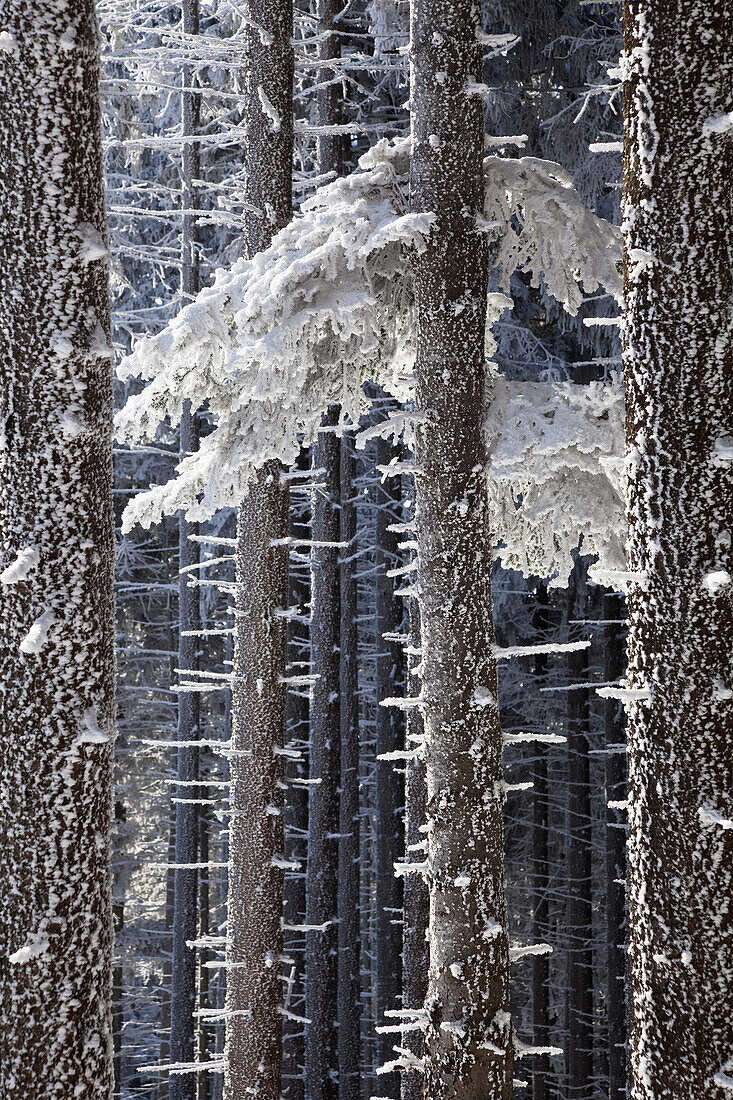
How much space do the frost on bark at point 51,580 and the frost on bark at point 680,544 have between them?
192 cm

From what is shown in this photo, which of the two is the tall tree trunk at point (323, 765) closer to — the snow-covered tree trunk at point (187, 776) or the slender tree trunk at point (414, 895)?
the snow-covered tree trunk at point (187, 776)

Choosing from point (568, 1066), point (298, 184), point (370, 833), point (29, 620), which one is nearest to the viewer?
point (29, 620)

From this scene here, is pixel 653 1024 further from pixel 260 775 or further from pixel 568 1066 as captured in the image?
pixel 568 1066

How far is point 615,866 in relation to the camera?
51.4 ft

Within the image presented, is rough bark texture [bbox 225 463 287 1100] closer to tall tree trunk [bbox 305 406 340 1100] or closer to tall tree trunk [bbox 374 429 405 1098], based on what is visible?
tall tree trunk [bbox 305 406 340 1100]

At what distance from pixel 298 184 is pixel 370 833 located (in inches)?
630

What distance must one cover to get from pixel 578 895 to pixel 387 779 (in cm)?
406

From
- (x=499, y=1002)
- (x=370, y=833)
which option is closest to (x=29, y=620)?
(x=499, y=1002)

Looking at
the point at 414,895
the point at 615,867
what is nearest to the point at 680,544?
the point at 414,895

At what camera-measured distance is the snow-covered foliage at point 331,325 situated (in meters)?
5.00

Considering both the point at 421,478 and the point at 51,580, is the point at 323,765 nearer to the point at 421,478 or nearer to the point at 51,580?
the point at 421,478

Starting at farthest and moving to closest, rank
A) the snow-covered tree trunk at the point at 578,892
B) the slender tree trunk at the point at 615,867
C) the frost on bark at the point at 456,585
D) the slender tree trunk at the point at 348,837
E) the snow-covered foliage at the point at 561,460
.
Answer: the snow-covered tree trunk at the point at 578,892, the slender tree trunk at the point at 615,867, the slender tree trunk at the point at 348,837, the snow-covered foliage at the point at 561,460, the frost on bark at the point at 456,585

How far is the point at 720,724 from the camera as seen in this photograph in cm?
349

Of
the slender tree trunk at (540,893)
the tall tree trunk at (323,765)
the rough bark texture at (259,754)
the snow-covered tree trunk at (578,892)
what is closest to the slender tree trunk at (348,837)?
the tall tree trunk at (323,765)
